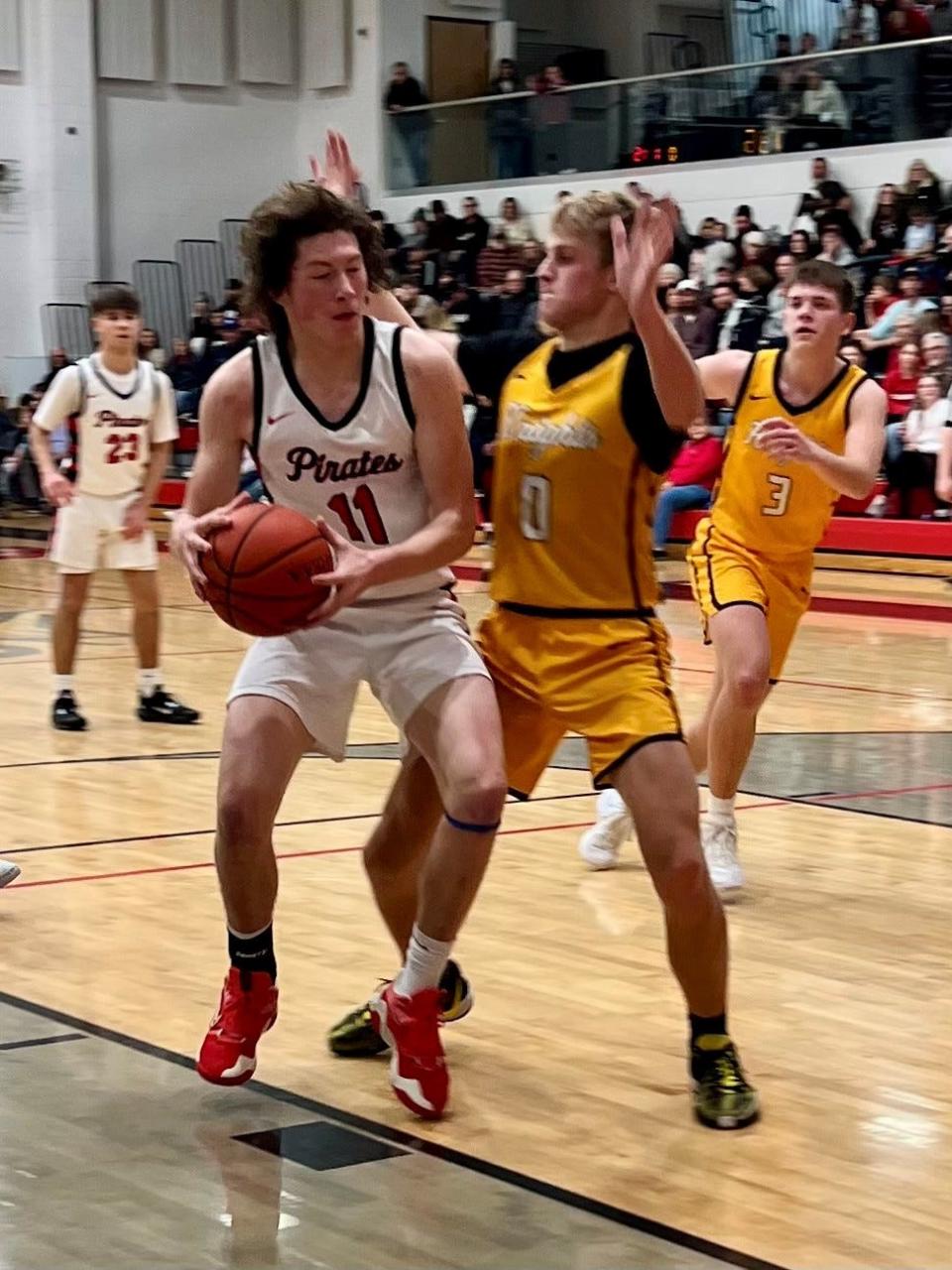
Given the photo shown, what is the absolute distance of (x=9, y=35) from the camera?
2450cm

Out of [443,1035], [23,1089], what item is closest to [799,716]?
[443,1035]

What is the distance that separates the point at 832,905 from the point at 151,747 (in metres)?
3.28

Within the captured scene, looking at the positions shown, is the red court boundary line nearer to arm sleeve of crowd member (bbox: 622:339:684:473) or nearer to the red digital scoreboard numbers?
arm sleeve of crowd member (bbox: 622:339:684:473)

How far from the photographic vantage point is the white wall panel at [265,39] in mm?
26172

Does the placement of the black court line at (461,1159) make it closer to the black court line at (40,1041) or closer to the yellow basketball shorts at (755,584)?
the black court line at (40,1041)

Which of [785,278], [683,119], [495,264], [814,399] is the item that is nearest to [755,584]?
[814,399]

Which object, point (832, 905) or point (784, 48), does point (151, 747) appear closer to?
point (832, 905)

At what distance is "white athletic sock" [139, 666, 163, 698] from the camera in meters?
8.48

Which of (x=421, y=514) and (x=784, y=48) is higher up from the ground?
(x=784, y=48)

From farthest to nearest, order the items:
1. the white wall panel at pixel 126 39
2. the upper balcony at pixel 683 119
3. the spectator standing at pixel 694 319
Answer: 1. the white wall panel at pixel 126 39
2. the upper balcony at pixel 683 119
3. the spectator standing at pixel 694 319

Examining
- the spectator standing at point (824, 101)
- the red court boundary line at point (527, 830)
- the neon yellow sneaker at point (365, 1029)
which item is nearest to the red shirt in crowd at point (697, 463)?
the spectator standing at point (824, 101)

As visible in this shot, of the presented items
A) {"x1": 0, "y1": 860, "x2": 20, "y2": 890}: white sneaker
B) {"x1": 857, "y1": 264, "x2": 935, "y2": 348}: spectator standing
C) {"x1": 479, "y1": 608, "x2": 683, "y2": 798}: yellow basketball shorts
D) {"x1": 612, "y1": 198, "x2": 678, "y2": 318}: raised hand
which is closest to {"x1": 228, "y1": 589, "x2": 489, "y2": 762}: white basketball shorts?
{"x1": 479, "y1": 608, "x2": 683, "y2": 798}: yellow basketball shorts

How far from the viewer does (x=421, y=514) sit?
391cm

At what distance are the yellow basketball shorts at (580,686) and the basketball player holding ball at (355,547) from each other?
13 centimetres
